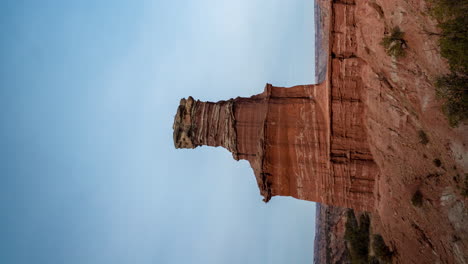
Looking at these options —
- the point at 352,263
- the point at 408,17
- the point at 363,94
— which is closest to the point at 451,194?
the point at 363,94

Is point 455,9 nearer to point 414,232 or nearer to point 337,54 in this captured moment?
point 337,54

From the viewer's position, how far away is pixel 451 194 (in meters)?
10.7

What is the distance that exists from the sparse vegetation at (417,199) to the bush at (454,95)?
334 cm

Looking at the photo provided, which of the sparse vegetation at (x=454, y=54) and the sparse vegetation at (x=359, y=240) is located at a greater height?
the sparse vegetation at (x=454, y=54)

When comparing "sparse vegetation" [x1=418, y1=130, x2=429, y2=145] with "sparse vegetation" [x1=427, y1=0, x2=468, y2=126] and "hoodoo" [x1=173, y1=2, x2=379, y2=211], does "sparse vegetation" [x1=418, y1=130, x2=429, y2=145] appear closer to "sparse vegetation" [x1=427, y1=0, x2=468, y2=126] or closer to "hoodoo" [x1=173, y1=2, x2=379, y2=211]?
"sparse vegetation" [x1=427, y1=0, x2=468, y2=126]

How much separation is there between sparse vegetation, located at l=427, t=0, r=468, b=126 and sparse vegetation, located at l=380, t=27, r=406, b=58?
1.41 meters

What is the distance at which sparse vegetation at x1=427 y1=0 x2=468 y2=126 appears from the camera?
397 inches

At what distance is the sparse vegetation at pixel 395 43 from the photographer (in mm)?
11852

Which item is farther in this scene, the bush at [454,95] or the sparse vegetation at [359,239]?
the sparse vegetation at [359,239]

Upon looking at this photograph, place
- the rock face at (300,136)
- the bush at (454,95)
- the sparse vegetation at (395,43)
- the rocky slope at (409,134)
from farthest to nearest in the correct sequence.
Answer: the rock face at (300,136)
the sparse vegetation at (395,43)
the rocky slope at (409,134)
the bush at (454,95)

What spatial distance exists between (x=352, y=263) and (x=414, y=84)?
27.1m

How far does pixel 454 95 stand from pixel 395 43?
3184 mm

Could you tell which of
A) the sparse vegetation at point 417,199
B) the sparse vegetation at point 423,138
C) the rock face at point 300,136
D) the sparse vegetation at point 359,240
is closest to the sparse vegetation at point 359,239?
the sparse vegetation at point 359,240

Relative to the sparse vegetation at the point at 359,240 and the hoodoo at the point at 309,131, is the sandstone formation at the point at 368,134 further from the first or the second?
the sparse vegetation at the point at 359,240
